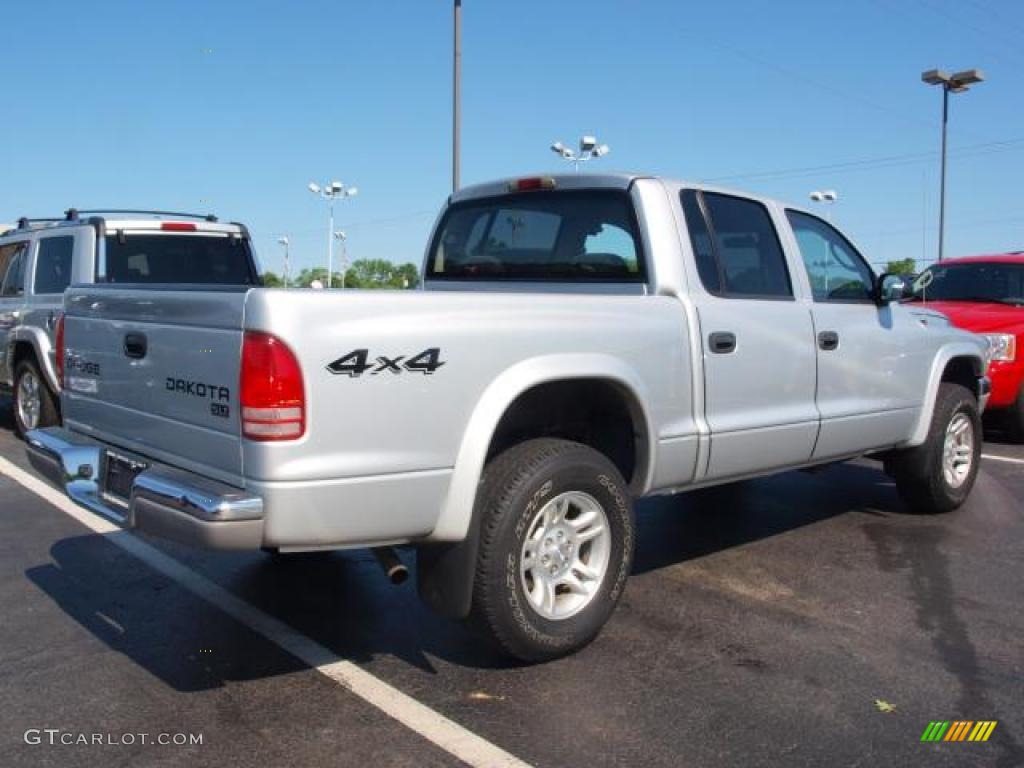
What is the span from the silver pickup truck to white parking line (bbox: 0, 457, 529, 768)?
1.30 feet

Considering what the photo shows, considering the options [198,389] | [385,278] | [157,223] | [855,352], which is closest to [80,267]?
[157,223]

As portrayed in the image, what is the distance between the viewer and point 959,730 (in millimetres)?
3324

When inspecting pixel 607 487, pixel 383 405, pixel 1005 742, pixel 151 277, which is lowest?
pixel 1005 742

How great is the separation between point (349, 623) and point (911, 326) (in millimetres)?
3847

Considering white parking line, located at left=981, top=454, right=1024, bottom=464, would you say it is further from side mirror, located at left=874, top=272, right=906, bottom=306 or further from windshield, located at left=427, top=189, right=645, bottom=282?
windshield, located at left=427, top=189, right=645, bottom=282

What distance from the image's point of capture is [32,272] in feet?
30.0

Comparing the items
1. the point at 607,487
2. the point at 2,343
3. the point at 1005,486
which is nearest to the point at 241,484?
the point at 607,487

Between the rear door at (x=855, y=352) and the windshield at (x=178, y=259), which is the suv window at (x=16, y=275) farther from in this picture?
the rear door at (x=855, y=352)

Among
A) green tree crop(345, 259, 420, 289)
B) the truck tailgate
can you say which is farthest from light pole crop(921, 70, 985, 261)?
the truck tailgate

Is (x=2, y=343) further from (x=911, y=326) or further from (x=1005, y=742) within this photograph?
(x=1005, y=742)

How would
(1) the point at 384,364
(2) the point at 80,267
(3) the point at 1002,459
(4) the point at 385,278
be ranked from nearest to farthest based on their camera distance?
(1) the point at 384,364 < (2) the point at 80,267 < (3) the point at 1002,459 < (4) the point at 385,278

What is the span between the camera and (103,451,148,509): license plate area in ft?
12.6

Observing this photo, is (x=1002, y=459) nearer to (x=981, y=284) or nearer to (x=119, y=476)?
(x=981, y=284)

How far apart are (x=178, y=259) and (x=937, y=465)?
20.9 ft
